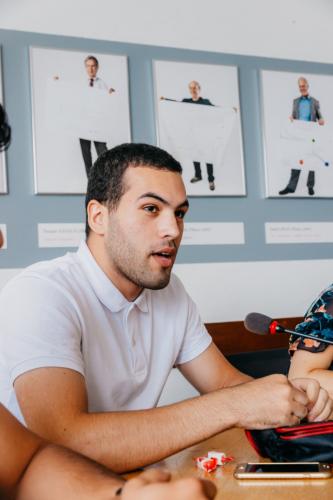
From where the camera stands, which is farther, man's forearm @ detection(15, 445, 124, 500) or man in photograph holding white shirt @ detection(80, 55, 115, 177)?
man in photograph holding white shirt @ detection(80, 55, 115, 177)

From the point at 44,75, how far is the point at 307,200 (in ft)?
4.01

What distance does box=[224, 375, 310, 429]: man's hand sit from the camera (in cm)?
118

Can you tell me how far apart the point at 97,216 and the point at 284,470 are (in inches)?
33.7

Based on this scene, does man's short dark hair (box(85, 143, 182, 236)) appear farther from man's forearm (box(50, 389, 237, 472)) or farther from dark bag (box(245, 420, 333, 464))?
dark bag (box(245, 420, 333, 464))

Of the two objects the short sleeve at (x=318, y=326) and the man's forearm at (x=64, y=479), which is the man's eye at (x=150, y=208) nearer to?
A: the short sleeve at (x=318, y=326)

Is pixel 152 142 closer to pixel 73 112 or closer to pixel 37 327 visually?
pixel 73 112

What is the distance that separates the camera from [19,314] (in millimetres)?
1299

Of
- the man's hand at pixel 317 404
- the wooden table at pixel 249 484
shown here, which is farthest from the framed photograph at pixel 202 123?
the wooden table at pixel 249 484

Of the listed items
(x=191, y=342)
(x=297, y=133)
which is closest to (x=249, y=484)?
(x=191, y=342)

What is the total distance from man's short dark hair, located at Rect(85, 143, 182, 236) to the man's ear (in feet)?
0.05

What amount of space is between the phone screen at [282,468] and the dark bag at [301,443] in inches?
1.2

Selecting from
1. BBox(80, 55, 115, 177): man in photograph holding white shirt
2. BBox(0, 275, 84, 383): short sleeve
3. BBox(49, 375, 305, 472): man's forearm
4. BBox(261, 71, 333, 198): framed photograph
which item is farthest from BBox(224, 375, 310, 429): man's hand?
BBox(261, 71, 333, 198): framed photograph

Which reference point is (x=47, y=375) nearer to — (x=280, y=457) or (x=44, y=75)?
(x=280, y=457)

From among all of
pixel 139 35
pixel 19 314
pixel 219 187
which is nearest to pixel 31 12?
pixel 139 35
